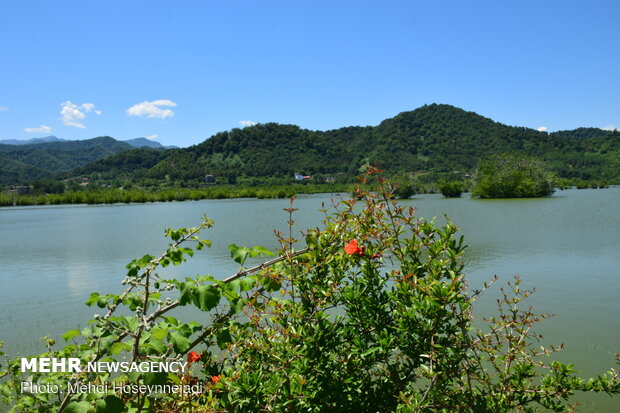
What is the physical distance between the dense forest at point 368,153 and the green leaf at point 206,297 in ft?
327

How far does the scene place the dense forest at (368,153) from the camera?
353ft

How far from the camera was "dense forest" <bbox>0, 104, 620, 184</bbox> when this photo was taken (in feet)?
353

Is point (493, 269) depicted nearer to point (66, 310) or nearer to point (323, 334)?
point (323, 334)

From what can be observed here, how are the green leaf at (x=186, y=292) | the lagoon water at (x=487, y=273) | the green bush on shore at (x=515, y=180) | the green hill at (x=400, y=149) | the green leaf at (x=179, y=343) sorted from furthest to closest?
the green hill at (x=400, y=149), the green bush on shore at (x=515, y=180), the lagoon water at (x=487, y=273), the green leaf at (x=186, y=292), the green leaf at (x=179, y=343)

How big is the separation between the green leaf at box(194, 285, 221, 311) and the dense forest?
327 feet

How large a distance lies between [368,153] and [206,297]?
134 meters

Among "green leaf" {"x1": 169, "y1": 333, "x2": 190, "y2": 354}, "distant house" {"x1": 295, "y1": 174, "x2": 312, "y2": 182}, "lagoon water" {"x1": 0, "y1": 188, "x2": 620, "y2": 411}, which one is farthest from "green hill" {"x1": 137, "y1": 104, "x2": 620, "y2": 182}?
"green leaf" {"x1": 169, "y1": 333, "x2": 190, "y2": 354}

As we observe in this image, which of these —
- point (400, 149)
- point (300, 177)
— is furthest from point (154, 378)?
point (400, 149)

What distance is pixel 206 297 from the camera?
1.60m

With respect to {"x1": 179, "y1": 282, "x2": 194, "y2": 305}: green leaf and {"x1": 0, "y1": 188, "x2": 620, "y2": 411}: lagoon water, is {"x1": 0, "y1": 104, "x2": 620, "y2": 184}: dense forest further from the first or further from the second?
{"x1": 179, "y1": 282, "x2": 194, "y2": 305}: green leaf

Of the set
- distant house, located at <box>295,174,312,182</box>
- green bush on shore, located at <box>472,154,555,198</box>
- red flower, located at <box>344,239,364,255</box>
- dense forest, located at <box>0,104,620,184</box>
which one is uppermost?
dense forest, located at <box>0,104,620,184</box>

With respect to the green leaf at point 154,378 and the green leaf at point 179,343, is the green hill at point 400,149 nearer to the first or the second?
the green leaf at point 179,343

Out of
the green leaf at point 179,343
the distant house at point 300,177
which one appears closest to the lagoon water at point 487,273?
the green leaf at point 179,343

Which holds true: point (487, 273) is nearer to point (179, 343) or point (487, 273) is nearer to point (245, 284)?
point (245, 284)
